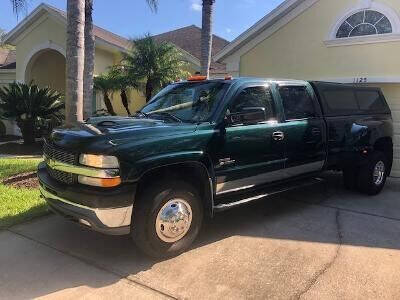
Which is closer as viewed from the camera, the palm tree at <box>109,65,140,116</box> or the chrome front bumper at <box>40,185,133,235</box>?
the chrome front bumper at <box>40,185,133,235</box>

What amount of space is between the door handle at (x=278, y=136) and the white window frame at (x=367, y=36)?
5.54m

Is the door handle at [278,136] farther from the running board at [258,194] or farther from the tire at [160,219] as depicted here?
the tire at [160,219]

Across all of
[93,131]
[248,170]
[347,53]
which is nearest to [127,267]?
[93,131]

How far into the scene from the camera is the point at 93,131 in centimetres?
455

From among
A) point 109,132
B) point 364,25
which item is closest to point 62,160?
point 109,132

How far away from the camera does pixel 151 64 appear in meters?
14.5

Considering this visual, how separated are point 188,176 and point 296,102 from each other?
235 centimetres

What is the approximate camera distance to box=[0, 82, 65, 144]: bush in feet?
44.1

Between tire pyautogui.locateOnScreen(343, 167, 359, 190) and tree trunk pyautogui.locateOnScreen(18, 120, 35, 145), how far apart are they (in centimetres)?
985

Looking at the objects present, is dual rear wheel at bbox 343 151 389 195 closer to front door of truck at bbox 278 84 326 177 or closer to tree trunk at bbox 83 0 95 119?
front door of truck at bbox 278 84 326 177

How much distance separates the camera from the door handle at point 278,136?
18.7 feet

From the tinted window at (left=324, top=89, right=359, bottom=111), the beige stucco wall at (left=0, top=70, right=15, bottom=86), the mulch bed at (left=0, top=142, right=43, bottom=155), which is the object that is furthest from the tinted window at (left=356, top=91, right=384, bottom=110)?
the beige stucco wall at (left=0, top=70, right=15, bottom=86)

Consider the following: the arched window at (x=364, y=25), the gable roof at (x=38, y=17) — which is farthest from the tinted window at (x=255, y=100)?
the gable roof at (x=38, y=17)

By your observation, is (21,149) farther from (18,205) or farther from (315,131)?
(315,131)
